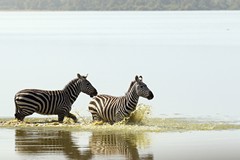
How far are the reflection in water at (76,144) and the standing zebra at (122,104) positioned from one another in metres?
1.41

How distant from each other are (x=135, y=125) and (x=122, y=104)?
59 centimetres

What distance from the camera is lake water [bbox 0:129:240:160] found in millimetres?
16594

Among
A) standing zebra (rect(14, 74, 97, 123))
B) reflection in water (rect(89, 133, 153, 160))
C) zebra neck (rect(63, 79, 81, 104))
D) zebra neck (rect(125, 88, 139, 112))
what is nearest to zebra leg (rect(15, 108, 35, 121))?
standing zebra (rect(14, 74, 97, 123))

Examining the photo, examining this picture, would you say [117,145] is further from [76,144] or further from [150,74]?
[150,74]

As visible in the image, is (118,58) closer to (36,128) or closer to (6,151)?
(36,128)

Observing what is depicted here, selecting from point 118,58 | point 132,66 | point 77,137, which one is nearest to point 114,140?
point 77,137

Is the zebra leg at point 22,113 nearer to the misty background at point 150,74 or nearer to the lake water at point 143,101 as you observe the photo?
the lake water at point 143,101

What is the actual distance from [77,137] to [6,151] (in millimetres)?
2336

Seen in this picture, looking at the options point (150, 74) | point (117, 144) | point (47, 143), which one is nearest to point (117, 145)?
point (117, 144)

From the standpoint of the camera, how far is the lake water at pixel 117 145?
16.6m

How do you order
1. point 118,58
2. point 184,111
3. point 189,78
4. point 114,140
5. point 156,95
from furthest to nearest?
point 118,58 < point 189,78 < point 156,95 < point 184,111 < point 114,140

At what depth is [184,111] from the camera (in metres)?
26.4

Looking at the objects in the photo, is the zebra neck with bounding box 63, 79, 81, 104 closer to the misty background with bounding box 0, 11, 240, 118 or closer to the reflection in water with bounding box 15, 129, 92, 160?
the reflection in water with bounding box 15, 129, 92, 160

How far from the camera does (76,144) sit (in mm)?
18125
